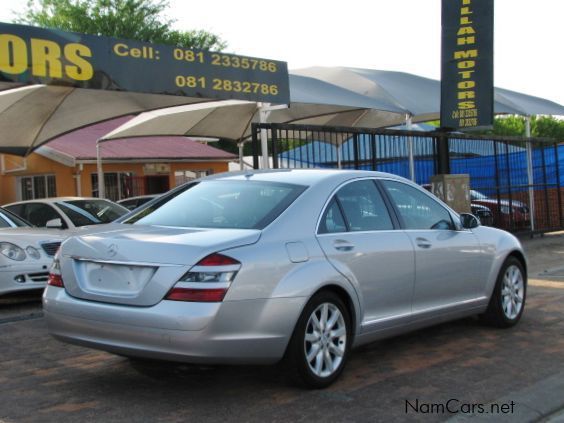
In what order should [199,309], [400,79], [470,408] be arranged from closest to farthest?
[199,309], [470,408], [400,79]

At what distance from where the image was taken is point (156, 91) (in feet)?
33.8

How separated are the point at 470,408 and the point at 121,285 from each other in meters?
2.40

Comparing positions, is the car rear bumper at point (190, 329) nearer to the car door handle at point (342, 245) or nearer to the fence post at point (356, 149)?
the car door handle at point (342, 245)

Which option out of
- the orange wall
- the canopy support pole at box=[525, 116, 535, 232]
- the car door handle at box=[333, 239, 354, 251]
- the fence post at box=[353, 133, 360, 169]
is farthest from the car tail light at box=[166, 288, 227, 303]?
the orange wall

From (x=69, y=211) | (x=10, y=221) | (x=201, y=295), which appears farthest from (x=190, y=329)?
(x=69, y=211)

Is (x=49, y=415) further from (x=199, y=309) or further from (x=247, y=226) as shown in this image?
(x=247, y=226)

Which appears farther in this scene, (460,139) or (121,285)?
(460,139)

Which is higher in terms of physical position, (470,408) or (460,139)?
(460,139)

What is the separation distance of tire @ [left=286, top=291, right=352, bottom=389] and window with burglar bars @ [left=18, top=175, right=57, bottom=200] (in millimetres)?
23071

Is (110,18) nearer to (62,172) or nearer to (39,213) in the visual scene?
(62,172)

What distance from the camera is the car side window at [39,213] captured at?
1132cm

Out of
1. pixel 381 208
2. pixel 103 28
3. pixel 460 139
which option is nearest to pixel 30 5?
pixel 103 28

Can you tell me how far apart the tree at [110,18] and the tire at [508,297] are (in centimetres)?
3549
